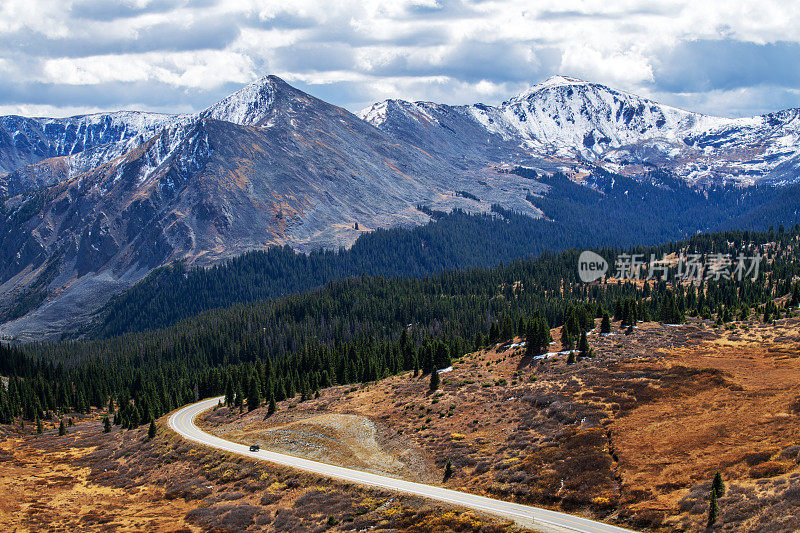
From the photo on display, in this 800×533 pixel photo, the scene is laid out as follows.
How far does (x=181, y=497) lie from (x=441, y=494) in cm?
4019

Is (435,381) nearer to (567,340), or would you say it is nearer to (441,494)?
(567,340)

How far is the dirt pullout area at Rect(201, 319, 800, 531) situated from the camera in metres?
63.4

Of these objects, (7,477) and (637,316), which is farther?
(637,316)

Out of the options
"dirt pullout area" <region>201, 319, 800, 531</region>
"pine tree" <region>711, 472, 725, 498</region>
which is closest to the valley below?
"dirt pullout area" <region>201, 319, 800, 531</region>

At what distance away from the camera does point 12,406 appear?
520 ft

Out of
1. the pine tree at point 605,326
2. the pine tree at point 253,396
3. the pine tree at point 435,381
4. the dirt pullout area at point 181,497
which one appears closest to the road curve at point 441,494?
the dirt pullout area at point 181,497

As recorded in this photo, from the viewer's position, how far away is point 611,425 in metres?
83.8

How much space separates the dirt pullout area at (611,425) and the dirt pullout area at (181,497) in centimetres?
887

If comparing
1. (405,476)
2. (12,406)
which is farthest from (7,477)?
(405,476)

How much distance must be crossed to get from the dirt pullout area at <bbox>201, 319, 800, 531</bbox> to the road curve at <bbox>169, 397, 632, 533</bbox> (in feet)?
6.91

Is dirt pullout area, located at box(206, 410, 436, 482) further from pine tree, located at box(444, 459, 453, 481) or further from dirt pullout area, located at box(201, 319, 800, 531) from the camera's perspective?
pine tree, located at box(444, 459, 453, 481)

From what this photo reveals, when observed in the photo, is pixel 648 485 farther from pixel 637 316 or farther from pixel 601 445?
pixel 637 316

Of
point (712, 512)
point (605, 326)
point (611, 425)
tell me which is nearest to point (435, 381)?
point (611, 425)

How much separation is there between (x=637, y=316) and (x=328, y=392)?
69.4 meters
